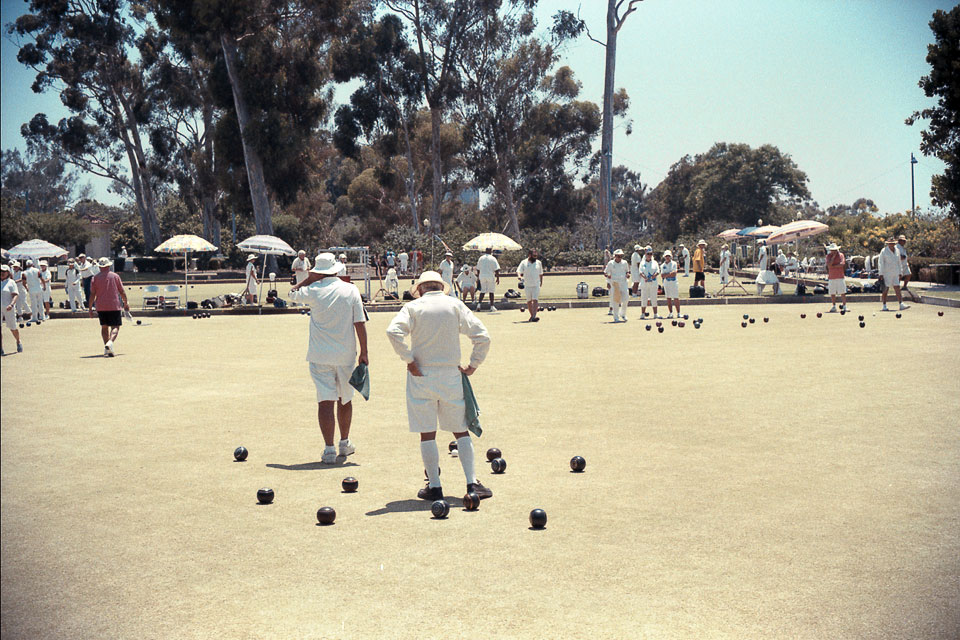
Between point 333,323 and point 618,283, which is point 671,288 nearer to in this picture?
point 618,283

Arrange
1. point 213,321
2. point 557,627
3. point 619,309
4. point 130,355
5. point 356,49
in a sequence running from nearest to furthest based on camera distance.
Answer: point 557,627 → point 130,355 → point 619,309 → point 213,321 → point 356,49

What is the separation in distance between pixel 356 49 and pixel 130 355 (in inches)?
1534

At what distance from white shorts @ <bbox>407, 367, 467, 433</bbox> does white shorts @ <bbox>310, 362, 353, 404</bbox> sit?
1.60 metres

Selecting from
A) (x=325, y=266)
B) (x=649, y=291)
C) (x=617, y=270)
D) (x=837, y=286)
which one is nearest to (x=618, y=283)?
(x=617, y=270)

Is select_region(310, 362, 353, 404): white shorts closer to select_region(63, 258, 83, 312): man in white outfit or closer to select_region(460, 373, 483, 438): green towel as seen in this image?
select_region(460, 373, 483, 438): green towel

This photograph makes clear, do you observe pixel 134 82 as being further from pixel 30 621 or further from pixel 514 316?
pixel 30 621

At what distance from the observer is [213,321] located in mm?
26859

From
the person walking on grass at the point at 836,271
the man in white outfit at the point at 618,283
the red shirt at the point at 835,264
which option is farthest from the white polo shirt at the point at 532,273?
the red shirt at the point at 835,264

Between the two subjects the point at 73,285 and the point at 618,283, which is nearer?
the point at 618,283

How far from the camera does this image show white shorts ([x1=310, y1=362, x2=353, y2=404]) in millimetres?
8266

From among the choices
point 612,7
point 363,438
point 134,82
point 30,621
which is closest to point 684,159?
point 612,7

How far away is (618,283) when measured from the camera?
2392 cm

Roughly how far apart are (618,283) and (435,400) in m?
17.6

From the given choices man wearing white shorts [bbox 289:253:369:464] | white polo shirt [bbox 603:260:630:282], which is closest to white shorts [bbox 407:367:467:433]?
man wearing white shorts [bbox 289:253:369:464]
